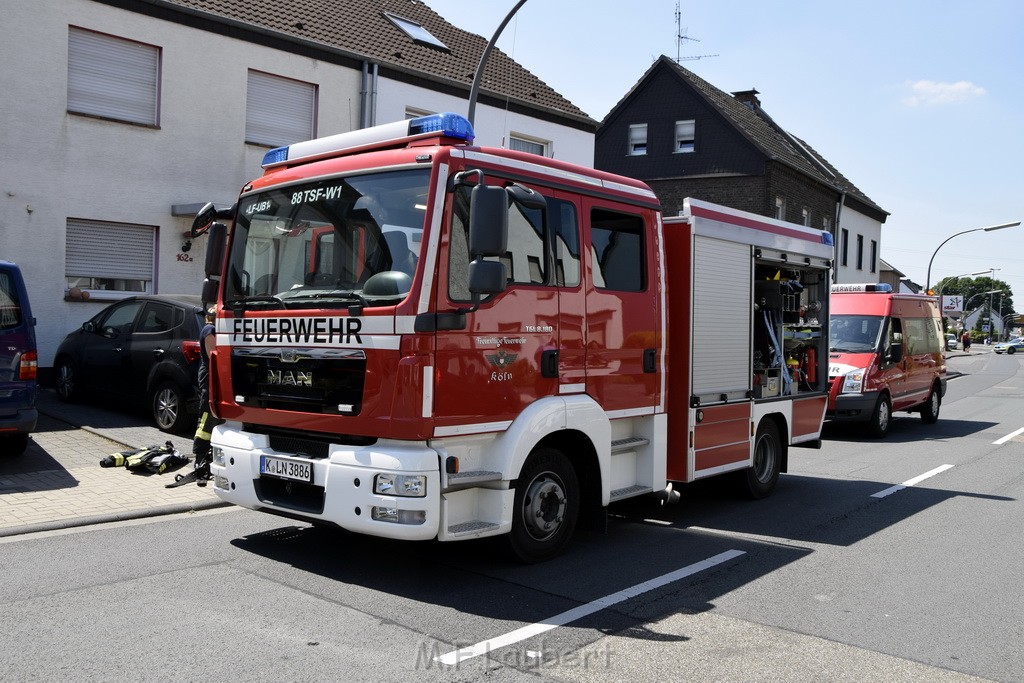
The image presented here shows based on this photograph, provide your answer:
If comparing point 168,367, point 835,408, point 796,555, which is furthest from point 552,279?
point 835,408

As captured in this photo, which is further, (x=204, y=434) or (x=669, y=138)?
(x=669, y=138)

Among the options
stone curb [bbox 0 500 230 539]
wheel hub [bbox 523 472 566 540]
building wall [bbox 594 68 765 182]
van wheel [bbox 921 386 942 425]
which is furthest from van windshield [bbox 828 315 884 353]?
building wall [bbox 594 68 765 182]

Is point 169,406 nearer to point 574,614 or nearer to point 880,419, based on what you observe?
point 574,614

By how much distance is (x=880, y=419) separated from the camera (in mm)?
14531

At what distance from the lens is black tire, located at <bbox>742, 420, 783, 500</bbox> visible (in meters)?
8.81

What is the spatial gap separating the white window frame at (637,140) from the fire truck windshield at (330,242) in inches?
1263

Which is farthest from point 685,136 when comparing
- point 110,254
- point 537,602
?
point 537,602

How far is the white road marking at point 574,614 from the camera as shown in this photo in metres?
4.54

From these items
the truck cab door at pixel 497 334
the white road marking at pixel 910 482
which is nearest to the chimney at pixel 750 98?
the white road marking at pixel 910 482

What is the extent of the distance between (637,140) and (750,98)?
337 inches

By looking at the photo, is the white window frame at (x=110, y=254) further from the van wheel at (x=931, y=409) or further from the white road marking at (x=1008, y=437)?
the van wheel at (x=931, y=409)

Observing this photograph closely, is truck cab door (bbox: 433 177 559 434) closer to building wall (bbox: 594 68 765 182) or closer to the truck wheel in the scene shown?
the truck wheel

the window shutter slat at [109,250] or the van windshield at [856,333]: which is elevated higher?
the window shutter slat at [109,250]

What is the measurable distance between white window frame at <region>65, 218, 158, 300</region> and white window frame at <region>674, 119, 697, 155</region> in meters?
25.2
